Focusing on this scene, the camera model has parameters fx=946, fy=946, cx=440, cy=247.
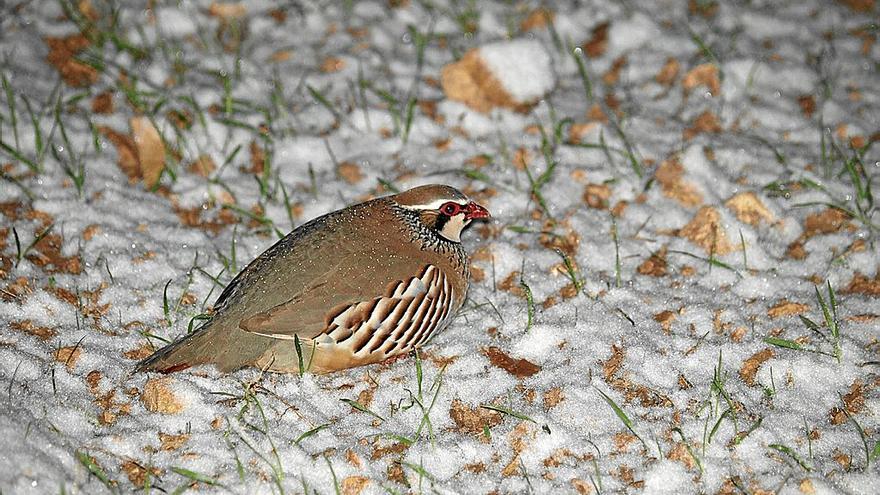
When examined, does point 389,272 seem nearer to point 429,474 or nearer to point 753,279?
point 429,474

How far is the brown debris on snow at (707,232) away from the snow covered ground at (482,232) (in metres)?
0.02

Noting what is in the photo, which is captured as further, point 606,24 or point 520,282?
point 606,24

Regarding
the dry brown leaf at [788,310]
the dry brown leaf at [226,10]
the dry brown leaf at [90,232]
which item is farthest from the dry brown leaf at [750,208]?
the dry brown leaf at [226,10]

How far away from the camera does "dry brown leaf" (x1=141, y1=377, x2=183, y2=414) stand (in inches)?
136

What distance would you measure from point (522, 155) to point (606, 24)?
4.75 feet

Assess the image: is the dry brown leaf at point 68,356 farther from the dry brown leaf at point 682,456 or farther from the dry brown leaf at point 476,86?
the dry brown leaf at point 476,86

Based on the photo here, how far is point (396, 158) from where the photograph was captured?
503cm

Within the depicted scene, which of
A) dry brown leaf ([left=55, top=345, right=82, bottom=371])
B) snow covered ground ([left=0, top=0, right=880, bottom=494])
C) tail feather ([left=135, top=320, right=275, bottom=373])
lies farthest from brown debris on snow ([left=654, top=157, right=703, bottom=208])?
dry brown leaf ([left=55, top=345, right=82, bottom=371])

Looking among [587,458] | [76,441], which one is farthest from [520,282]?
[76,441]

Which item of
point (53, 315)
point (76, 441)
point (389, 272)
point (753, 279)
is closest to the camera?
point (76, 441)

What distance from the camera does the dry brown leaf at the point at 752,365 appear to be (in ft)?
11.9

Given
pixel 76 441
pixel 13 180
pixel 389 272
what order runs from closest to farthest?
pixel 76 441
pixel 389 272
pixel 13 180

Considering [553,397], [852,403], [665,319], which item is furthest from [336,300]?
[852,403]

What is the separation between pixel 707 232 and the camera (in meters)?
4.36
